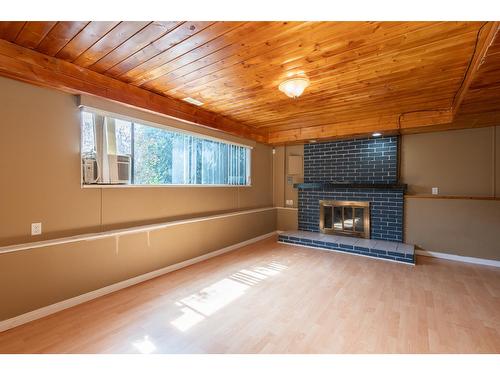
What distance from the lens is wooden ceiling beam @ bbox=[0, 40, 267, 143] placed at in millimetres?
1926

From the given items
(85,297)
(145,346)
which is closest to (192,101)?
(85,297)

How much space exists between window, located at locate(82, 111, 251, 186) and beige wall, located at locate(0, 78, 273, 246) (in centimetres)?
14

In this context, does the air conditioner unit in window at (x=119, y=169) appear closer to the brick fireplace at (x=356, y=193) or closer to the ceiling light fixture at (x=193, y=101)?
the ceiling light fixture at (x=193, y=101)

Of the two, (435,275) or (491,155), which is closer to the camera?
(435,275)

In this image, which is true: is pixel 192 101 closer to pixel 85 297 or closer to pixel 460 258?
pixel 85 297

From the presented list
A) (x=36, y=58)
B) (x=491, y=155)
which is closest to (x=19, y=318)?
(x=36, y=58)

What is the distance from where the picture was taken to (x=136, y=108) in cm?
285

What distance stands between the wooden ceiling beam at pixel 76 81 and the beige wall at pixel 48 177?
0.14 meters

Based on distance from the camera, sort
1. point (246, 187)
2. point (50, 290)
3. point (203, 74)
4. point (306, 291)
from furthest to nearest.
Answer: point (246, 187) → point (306, 291) → point (203, 74) → point (50, 290)

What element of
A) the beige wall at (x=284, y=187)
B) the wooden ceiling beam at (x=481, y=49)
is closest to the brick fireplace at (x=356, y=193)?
the beige wall at (x=284, y=187)

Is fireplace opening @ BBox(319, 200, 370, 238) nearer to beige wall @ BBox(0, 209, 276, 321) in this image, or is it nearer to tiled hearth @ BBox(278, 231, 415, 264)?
tiled hearth @ BBox(278, 231, 415, 264)

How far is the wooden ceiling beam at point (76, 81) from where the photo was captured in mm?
1926

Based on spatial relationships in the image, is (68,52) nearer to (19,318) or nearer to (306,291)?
(19,318)

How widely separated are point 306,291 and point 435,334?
3.82 ft
